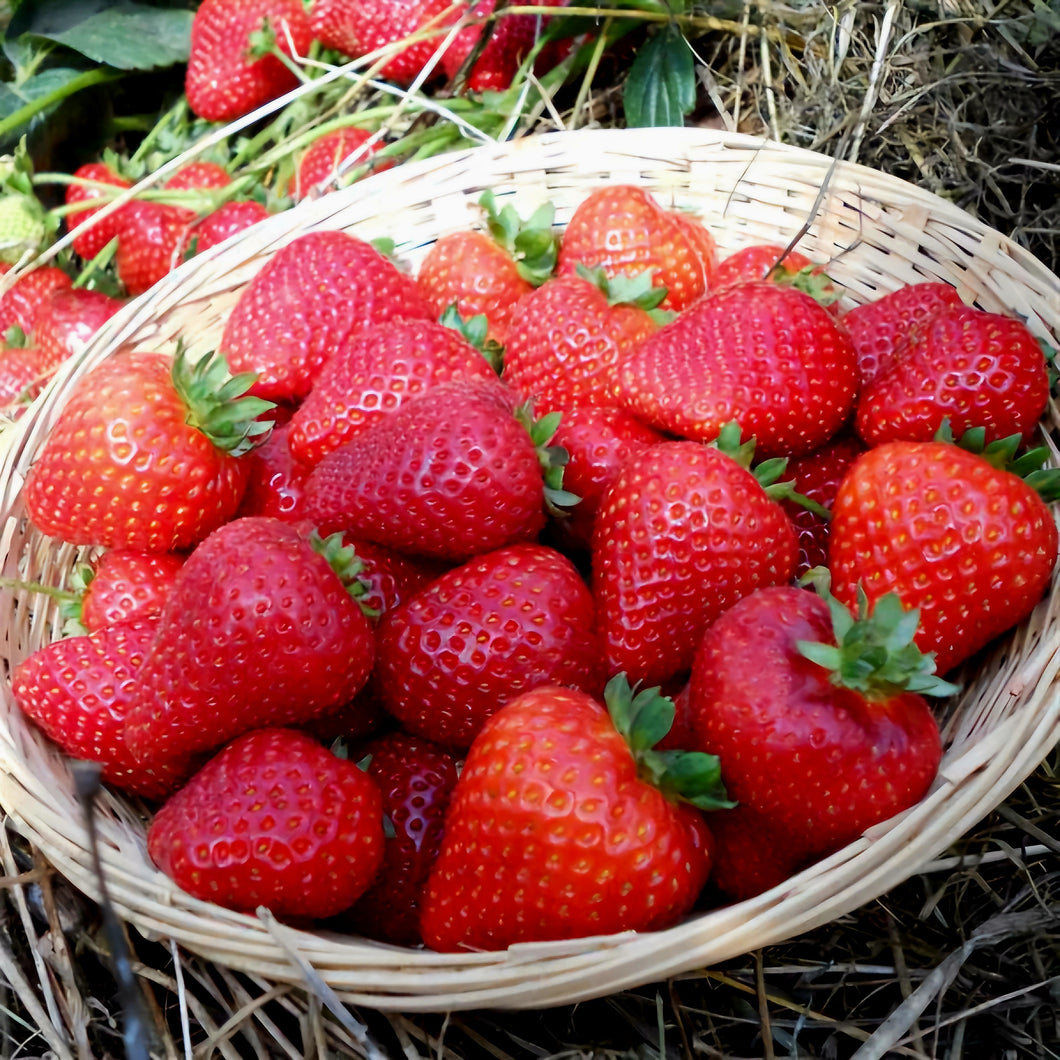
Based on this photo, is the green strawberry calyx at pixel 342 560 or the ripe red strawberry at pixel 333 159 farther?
the ripe red strawberry at pixel 333 159

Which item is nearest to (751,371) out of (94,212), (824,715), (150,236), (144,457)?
(824,715)

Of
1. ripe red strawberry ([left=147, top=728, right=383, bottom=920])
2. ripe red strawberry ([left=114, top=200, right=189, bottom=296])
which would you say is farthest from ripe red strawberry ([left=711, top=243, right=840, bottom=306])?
ripe red strawberry ([left=114, top=200, right=189, bottom=296])

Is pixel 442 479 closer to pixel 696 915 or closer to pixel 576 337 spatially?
pixel 576 337

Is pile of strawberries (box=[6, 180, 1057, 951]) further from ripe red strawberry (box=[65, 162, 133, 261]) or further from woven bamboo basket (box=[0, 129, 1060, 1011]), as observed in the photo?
ripe red strawberry (box=[65, 162, 133, 261])

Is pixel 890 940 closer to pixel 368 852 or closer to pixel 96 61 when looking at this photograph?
pixel 368 852

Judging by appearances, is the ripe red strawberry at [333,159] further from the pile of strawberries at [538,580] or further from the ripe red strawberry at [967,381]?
the ripe red strawberry at [967,381]

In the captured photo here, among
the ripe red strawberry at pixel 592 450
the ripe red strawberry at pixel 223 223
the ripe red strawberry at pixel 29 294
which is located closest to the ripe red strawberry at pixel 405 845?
the ripe red strawberry at pixel 592 450
